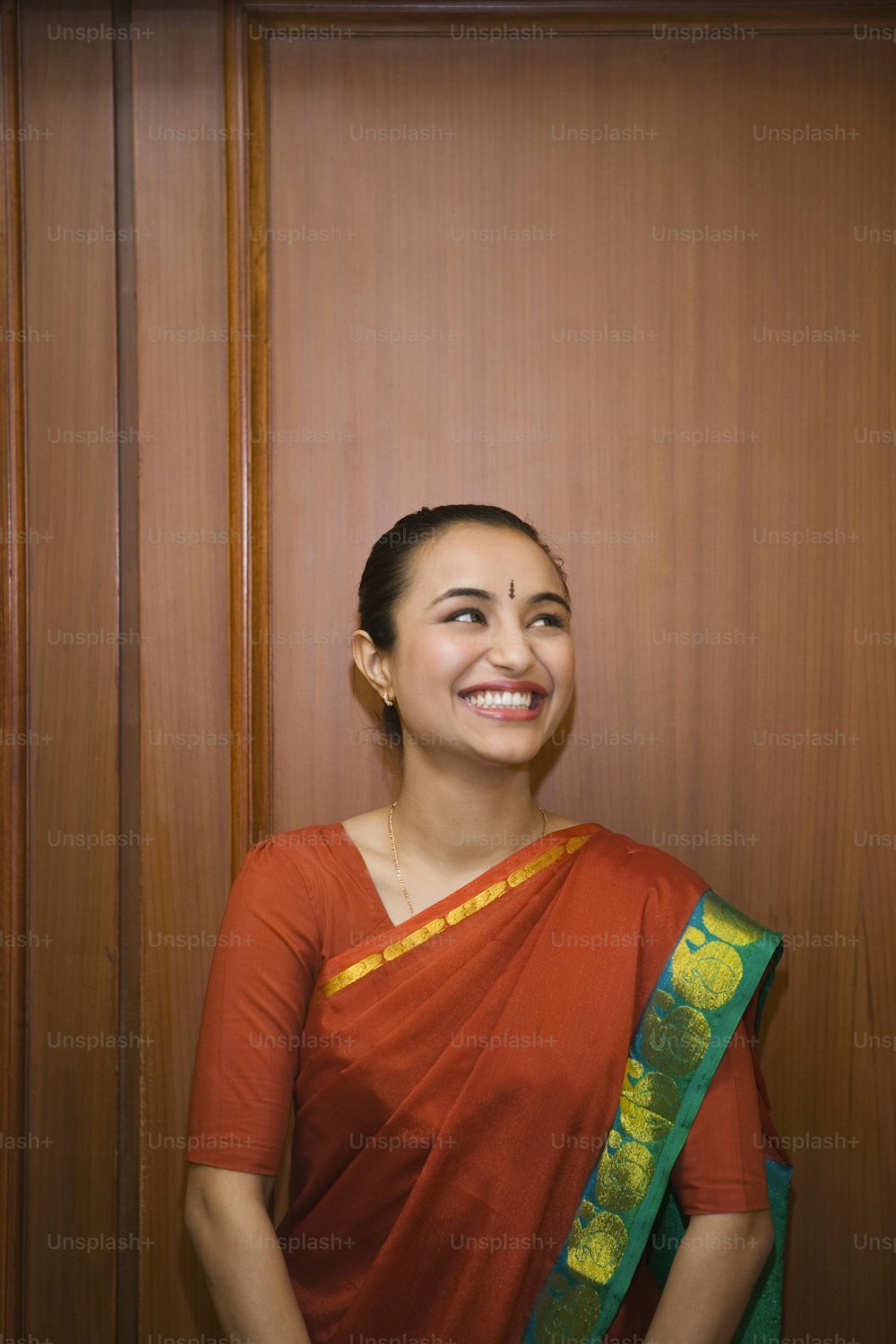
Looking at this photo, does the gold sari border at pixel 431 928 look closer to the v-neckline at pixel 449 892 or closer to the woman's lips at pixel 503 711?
the v-neckline at pixel 449 892

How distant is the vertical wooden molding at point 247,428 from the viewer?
1.64m

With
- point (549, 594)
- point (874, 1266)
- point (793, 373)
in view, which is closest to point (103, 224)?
point (549, 594)

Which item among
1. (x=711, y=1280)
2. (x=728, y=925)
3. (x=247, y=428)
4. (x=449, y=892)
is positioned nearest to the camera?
(x=711, y=1280)

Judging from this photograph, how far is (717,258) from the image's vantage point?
5.60 feet

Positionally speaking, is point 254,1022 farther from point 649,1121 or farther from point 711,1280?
point 711,1280

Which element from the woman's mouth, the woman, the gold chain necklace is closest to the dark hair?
the woman

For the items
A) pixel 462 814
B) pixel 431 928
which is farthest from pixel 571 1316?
pixel 462 814

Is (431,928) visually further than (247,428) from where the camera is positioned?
No

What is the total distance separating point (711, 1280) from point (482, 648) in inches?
31.8

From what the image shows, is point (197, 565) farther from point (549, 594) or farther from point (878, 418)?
point (878, 418)

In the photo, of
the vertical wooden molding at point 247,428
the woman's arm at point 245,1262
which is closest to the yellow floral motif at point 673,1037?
the woman's arm at point 245,1262

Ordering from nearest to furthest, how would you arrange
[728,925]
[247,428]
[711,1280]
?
[711,1280] < [728,925] < [247,428]

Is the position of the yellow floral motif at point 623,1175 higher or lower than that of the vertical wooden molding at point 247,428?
lower

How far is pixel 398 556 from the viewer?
144cm
